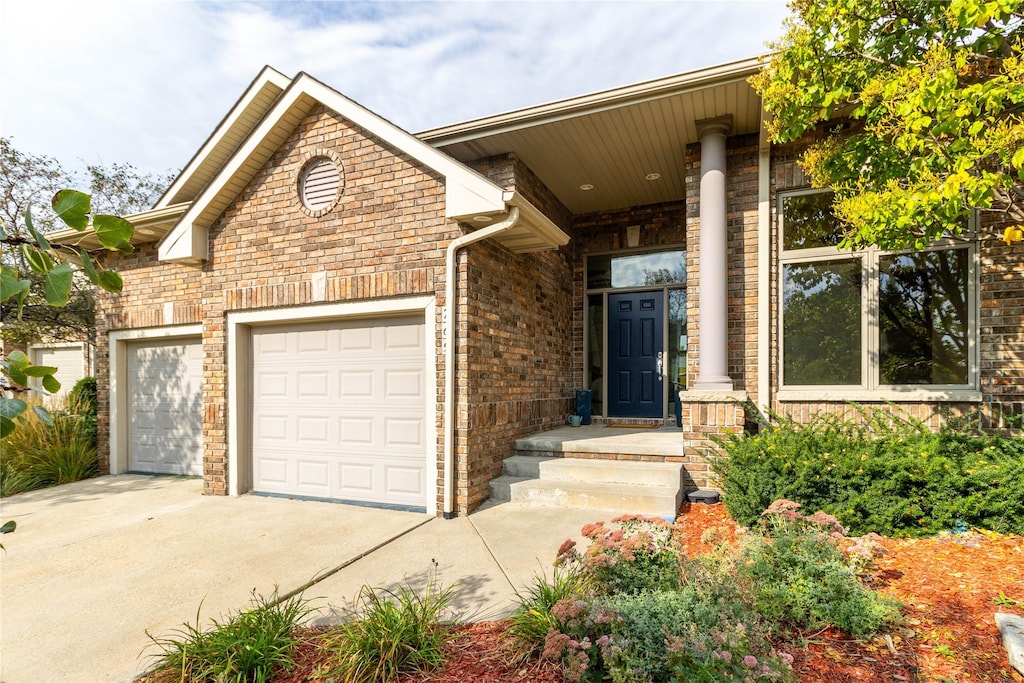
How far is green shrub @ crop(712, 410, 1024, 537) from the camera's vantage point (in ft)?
12.9

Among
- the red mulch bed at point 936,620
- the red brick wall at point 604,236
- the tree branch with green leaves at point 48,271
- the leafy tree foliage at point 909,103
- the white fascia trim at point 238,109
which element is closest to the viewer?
the tree branch with green leaves at point 48,271

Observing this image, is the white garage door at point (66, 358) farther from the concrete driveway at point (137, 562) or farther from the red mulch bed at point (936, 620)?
the red mulch bed at point (936, 620)

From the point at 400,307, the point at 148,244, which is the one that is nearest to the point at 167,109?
the point at 148,244

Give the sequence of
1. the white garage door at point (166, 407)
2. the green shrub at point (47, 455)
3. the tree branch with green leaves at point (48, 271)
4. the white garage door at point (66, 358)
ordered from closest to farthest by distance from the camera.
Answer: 1. the tree branch with green leaves at point (48, 271)
2. the green shrub at point (47, 455)
3. the white garage door at point (166, 407)
4. the white garage door at point (66, 358)

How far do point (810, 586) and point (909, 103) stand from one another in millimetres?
3161

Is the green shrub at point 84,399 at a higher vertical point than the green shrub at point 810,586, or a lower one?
higher

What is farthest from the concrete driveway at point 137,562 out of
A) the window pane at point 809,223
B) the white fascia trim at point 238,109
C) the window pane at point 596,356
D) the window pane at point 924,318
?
the window pane at point 924,318

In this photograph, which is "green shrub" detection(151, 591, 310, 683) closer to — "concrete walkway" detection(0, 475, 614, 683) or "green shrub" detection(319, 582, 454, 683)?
"green shrub" detection(319, 582, 454, 683)

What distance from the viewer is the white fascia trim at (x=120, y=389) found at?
311 inches

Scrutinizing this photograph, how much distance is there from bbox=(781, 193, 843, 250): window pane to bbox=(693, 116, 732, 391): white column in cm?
73

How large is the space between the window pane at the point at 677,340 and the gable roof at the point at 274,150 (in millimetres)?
2815

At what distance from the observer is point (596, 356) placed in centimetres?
834

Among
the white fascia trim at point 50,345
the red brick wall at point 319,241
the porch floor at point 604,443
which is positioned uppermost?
the red brick wall at point 319,241

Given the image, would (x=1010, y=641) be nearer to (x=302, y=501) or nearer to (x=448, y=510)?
(x=448, y=510)
